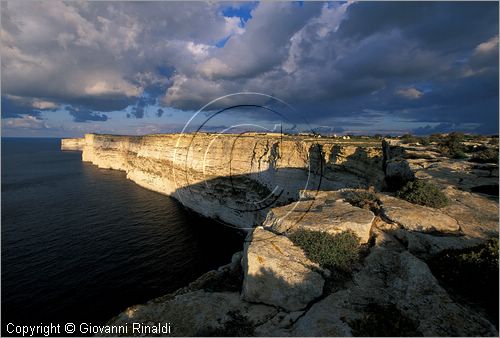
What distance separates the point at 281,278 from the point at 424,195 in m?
10.8

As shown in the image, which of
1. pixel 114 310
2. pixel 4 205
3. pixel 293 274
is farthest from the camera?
pixel 4 205

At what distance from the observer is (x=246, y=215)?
45.3m

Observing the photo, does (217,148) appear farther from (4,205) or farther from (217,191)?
(4,205)

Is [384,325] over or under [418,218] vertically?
under

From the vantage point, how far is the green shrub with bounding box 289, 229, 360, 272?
436 inches

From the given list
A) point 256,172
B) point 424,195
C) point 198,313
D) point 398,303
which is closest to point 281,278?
point 198,313

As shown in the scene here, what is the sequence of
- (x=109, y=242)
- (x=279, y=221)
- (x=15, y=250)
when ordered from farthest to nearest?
(x=109, y=242), (x=15, y=250), (x=279, y=221)

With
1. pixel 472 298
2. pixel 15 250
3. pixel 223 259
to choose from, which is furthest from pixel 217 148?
pixel 472 298

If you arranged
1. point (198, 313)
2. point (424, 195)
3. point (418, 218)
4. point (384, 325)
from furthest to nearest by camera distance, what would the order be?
point (424, 195), point (418, 218), point (198, 313), point (384, 325)

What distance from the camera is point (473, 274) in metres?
8.89

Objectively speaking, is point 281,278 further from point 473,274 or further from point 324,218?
point 473,274

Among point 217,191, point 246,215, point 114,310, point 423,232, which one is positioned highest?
point 423,232

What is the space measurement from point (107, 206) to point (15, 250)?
2090 centimetres

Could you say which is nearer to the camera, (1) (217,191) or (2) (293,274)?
(2) (293,274)
